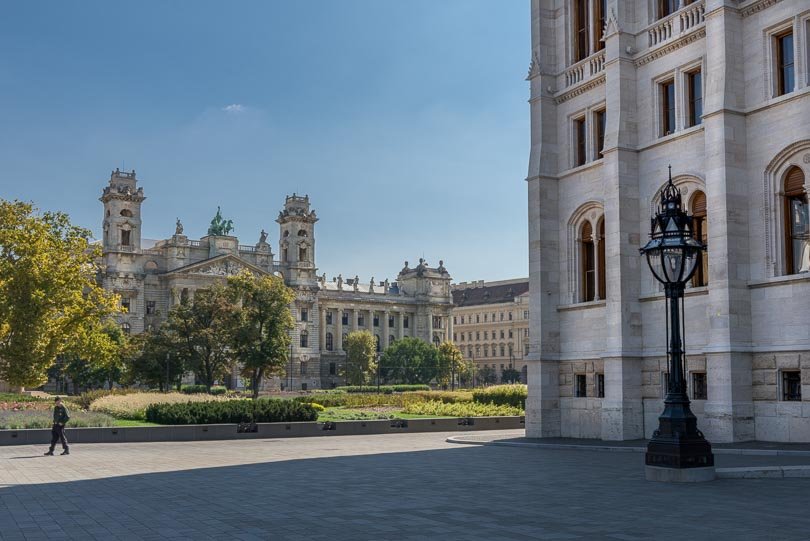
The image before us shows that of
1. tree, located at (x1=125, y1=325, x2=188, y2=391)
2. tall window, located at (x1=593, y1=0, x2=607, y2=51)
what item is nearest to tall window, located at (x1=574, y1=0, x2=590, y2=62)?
tall window, located at (x1=593, y1=0, x2=607, y2=51)

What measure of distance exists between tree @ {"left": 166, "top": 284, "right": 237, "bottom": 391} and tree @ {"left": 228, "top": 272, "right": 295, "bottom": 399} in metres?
3.16

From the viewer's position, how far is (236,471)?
19.8m

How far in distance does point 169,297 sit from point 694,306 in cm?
9864

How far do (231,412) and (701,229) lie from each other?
18.5m

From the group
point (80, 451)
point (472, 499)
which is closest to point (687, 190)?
point (472, 499)

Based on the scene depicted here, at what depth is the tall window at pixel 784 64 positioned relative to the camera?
24.0 m

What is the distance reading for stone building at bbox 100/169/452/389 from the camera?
4373 inches

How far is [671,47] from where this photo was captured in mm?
27078

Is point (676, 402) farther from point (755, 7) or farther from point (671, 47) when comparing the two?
point (671, 47)

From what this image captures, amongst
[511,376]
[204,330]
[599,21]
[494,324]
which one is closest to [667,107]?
[599,21]

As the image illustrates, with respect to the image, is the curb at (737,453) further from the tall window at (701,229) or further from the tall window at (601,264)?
the tall window at (601,264)

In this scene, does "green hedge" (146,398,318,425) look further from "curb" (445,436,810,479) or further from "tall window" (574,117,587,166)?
"tall window" (574,117,587,166)

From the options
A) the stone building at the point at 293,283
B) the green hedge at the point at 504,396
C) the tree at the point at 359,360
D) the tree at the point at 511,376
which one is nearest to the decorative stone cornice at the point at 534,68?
the green hedge at the point at 504,396

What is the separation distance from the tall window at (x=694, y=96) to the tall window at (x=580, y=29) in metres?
5.30
